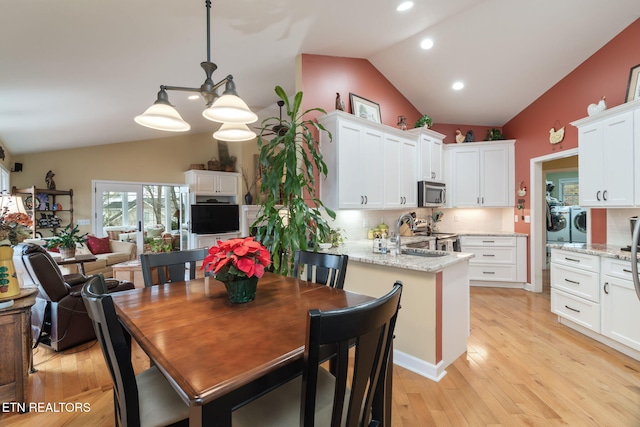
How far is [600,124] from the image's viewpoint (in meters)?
3.04

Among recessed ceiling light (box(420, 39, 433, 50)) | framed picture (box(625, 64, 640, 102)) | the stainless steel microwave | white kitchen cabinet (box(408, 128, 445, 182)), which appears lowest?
the stainless steel microwave

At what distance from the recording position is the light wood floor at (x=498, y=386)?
6.03 feet

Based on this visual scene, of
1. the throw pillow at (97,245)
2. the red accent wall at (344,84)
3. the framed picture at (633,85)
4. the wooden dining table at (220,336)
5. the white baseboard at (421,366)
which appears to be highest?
the red accent wall at (344,84)

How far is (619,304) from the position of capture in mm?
2592

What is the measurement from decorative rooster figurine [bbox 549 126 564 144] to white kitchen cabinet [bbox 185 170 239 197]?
6153mm

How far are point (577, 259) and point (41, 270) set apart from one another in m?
5.13

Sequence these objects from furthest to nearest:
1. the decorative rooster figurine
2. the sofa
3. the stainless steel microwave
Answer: the sofa → the stainless steel microwave → the decorative rooster figurine

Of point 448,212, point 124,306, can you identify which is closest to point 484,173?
point 448,212

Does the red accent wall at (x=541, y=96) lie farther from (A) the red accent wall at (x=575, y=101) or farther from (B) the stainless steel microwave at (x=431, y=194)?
(B) the stainless steel microwave at (x=431, y=194)

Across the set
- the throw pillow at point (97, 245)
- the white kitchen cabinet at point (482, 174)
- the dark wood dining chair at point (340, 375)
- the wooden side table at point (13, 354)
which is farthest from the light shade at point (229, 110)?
the throw pillow at point (97, 245)

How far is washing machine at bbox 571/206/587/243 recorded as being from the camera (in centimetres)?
664

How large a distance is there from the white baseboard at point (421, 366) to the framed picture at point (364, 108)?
2751mm

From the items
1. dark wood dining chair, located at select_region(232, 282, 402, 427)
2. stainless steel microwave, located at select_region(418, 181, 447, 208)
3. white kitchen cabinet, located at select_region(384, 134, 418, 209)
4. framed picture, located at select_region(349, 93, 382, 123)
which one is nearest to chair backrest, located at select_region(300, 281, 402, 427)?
dark wood dining chair, located at select_region(232, 282, 402, 427)

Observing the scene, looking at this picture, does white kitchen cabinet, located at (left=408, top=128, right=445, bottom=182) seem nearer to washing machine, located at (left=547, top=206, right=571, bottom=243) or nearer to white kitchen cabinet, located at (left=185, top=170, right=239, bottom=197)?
washing machine, located at (left=547, top=206, right=571, bottom=243)
